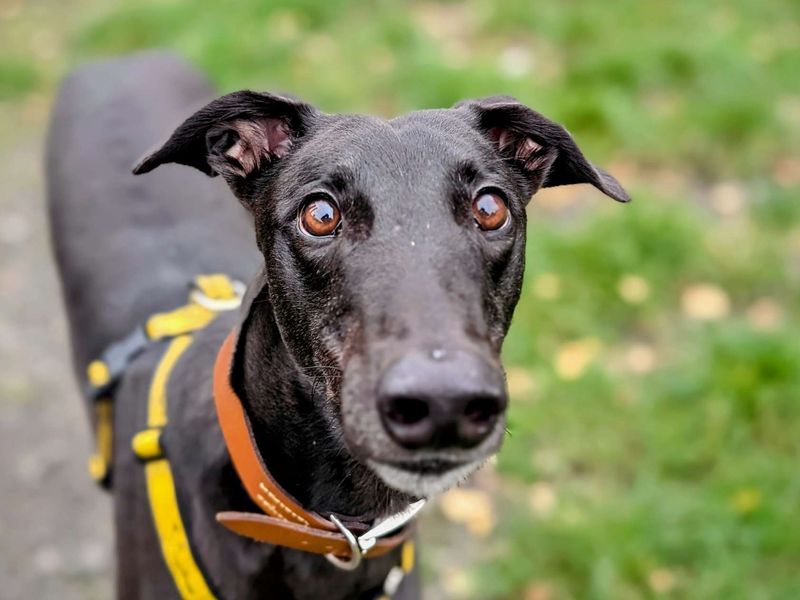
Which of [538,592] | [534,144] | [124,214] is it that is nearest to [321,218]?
[534,144]

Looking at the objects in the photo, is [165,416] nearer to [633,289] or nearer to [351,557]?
[351,557]

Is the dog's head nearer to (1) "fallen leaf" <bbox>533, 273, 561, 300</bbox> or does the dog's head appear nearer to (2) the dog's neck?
(2) the dog's neck

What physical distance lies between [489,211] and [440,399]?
66 centimetres

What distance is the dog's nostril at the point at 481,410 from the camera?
1755mm

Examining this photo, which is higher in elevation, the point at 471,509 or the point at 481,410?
the point at 481,410

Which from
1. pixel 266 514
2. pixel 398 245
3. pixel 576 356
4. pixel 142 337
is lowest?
pixel 576 356

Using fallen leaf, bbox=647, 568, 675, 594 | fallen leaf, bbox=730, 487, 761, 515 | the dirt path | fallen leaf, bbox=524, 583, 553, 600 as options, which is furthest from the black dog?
fallen leaf, bbox=730, 487, 761, 515

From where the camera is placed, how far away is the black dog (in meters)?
1.84

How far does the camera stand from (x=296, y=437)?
2.35 metres

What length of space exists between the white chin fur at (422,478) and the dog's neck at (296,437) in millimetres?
396

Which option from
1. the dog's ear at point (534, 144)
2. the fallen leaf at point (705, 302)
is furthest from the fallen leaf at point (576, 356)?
the dog's ear at point (534, 144)

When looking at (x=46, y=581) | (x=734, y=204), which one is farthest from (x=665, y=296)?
(x=46, y=581)

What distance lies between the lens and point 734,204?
5285mm

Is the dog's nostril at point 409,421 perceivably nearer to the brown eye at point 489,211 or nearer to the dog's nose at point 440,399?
the dog's nose at point 440,399
